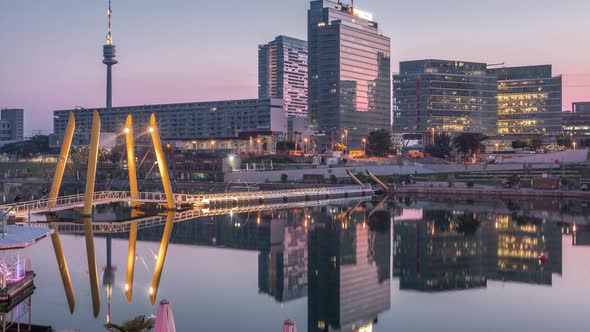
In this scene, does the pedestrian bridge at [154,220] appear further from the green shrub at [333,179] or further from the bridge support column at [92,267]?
the green shrub at [333,179]

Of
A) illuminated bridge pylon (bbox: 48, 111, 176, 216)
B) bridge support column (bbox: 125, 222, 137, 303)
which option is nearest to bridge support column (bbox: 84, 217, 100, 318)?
bridge support column (bbox: 125, 222, 137, 303)

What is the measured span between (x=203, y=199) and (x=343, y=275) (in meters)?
41.5

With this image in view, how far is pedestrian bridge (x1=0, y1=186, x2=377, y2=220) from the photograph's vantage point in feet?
205

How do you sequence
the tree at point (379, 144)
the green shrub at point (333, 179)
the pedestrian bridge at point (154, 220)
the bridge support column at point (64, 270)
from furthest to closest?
the tree at point (379, 144) → the green shrub at point (333, 179) → the pedestrian bridge at point (154, 220) → the bridge support column at point (64, 270)

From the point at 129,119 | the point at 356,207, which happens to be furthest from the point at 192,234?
the point at 356,207

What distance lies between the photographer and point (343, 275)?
39094 mm

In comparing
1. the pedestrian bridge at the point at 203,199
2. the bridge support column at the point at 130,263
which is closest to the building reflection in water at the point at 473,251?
the bridge support column at the point at 130,263

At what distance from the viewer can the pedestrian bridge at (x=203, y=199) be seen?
205ft

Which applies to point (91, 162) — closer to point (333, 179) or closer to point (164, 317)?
point (164, 317)

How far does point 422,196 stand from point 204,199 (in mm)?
38728

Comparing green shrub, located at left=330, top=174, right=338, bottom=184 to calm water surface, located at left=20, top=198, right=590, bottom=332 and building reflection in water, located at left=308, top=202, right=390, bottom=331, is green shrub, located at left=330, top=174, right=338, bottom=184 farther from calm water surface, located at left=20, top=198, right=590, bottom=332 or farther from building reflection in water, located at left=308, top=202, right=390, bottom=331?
building reflection in water, located at left=308, top=202, right=390, bottom=331

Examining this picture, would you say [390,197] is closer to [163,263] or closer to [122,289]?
[163,263]

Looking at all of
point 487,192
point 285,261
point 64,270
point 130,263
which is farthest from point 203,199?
point 487,192

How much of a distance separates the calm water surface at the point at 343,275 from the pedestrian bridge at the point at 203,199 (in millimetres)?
10438
